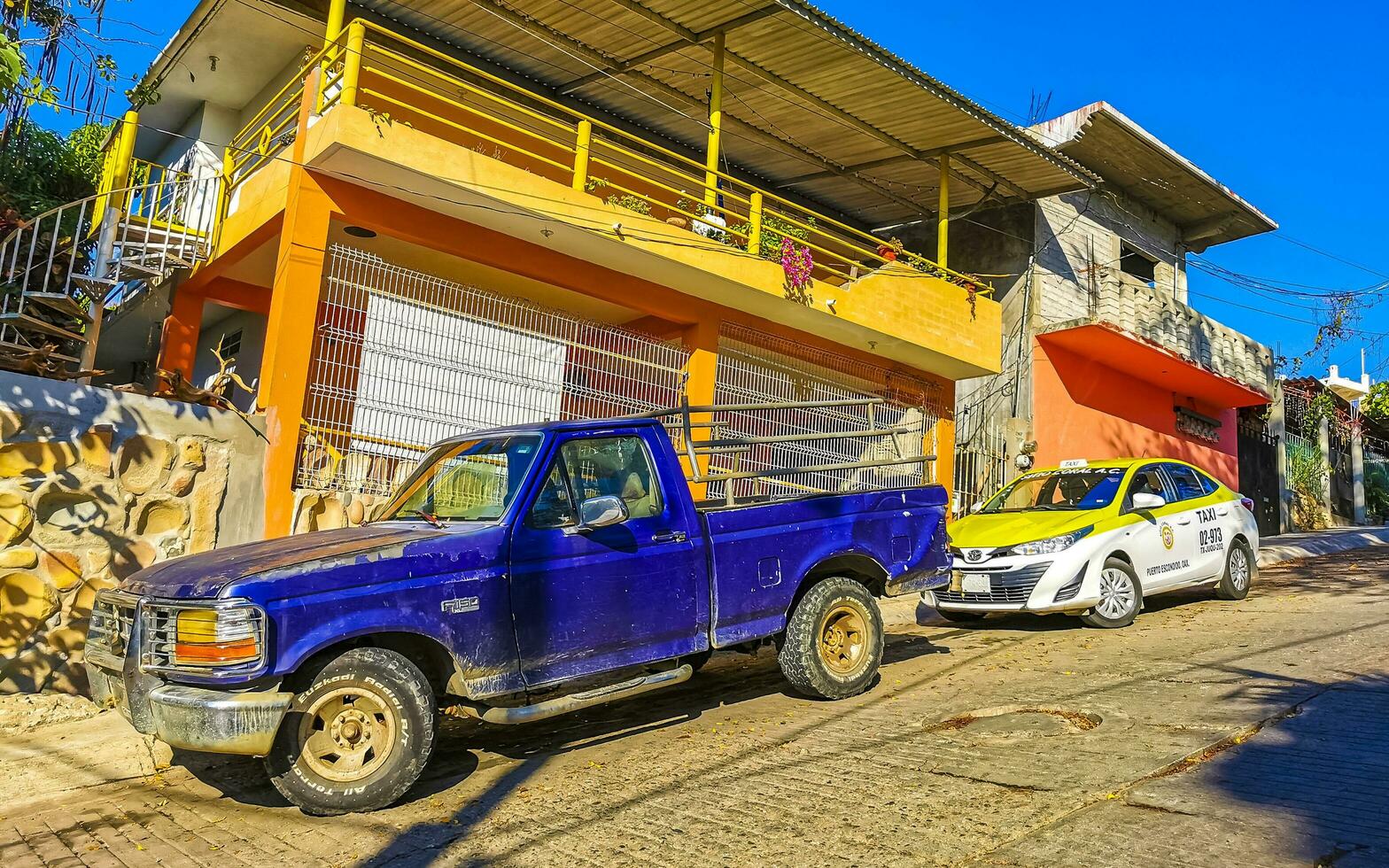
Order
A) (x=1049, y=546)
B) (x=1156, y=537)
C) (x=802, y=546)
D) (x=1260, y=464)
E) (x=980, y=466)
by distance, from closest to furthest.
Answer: (x=802, y=546)
(x=1049, y=546)
(x=1156, y=537)
(x=980, y=466)
(x=1260, y=464)

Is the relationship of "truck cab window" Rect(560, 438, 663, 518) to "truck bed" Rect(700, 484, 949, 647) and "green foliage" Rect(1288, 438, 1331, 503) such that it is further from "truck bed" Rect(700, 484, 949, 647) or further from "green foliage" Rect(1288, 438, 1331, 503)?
"green foliage" Rect(1288, 438, 1331, 503)

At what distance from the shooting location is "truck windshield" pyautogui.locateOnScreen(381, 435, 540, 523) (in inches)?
214

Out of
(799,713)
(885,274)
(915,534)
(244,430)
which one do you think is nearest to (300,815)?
(799,713)

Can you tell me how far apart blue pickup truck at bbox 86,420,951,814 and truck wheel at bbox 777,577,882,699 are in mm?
14

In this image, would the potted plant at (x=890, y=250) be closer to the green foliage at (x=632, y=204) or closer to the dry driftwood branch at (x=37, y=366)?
the green foliage at (x=632, y=204)

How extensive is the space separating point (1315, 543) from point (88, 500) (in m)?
18.9

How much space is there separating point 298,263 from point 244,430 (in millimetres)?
1677

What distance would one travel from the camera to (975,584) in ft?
30.0

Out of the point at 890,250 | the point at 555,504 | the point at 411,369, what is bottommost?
the point at 555,504

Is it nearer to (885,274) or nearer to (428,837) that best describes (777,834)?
(428,837)

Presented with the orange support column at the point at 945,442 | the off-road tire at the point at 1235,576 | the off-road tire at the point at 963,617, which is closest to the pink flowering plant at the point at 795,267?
the orange support column at the point at 945,442

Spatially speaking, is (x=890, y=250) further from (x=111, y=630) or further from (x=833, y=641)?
(x=111, y=630)

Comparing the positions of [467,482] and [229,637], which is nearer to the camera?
[229,637]

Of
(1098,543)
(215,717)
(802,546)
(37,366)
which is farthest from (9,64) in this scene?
(1098,543)
